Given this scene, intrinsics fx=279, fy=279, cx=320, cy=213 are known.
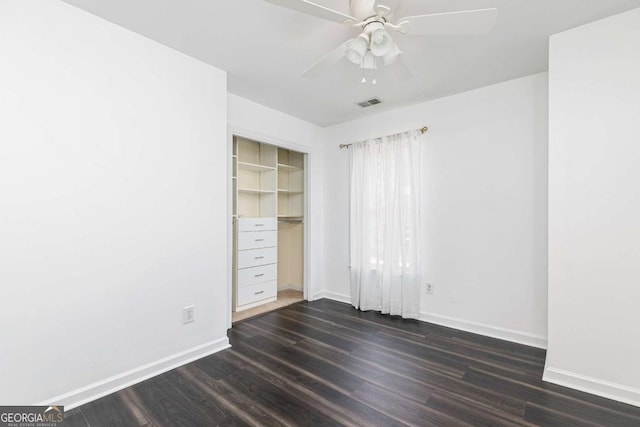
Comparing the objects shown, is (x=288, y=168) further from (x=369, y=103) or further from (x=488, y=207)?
(x=488, y=207)

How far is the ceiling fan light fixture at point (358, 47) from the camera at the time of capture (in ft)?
5.39

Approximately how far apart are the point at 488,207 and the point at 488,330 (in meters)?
1.24

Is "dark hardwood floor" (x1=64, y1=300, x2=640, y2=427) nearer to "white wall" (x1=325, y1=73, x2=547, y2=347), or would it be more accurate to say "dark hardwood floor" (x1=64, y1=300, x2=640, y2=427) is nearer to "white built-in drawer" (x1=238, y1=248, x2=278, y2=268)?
"white wall" (x1=325, y1=73, x2=547, y2=347)

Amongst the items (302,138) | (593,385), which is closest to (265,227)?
(302,138)

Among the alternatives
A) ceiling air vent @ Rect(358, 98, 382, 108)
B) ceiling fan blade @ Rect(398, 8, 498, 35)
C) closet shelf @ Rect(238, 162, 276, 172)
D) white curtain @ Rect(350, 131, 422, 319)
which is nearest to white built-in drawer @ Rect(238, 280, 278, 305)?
white curtain @ Rect(350, 131, 422, 319)

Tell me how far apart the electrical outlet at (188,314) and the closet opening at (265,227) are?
0.95 metres

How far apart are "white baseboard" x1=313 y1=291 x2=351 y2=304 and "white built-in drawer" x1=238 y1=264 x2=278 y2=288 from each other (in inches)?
28.1

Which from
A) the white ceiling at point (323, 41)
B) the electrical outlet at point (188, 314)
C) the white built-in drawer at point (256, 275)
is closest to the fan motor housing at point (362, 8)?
the white ceiling at point (323, 41)

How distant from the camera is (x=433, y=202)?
3186 mm

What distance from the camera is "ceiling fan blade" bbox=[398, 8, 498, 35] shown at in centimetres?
142

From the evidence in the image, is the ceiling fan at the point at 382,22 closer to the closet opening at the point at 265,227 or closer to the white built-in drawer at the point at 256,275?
the closet opening at the point at 265,227

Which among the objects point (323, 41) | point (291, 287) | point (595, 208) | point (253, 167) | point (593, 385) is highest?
point (323, 41)

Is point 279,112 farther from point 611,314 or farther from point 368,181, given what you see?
point 611,314

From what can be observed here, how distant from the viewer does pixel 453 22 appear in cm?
150
